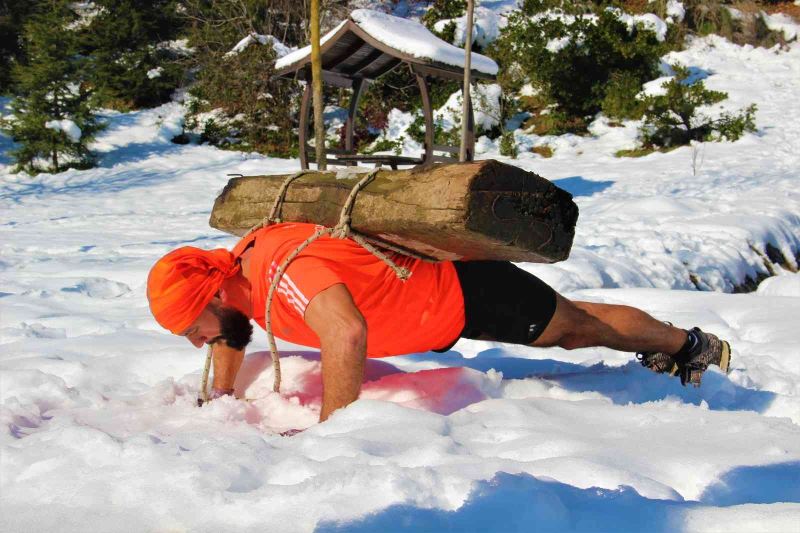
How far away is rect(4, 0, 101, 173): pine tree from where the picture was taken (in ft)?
38.1

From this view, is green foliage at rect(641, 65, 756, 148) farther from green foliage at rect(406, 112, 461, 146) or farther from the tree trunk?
the tree trunk

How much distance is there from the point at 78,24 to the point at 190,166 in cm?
730

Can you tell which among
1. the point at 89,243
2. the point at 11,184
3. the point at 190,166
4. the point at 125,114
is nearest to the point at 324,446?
the point at 89,243

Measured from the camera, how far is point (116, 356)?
302 cm

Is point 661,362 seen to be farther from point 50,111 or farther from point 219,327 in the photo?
point 50,111

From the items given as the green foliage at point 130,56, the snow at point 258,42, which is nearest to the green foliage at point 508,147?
the snow at point 258,42

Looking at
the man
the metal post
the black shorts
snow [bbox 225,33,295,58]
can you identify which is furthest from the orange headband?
snow [bbox 225,33,295,58]

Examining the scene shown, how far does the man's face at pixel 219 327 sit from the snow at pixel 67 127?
1077 centimetres

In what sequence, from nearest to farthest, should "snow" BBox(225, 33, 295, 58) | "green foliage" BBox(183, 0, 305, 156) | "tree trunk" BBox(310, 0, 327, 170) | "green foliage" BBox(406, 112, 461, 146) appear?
"tree trunk" BBox(310, 0, 327, 170) → "green foliage" BBox(406, 112, 461, 146) → "green foliage" BBox(183, 0, 305, 156) → "snow" BBox(225, 33, 295, 58)

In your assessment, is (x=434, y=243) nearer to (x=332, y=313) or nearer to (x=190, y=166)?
(x=332, y=313)

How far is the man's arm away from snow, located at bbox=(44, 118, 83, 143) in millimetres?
11341

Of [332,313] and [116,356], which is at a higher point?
[332,313]

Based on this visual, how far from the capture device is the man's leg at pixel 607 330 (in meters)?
2.56

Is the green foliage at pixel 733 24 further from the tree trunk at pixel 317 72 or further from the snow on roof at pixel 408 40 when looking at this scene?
the tree trunk at pixel 317 72
